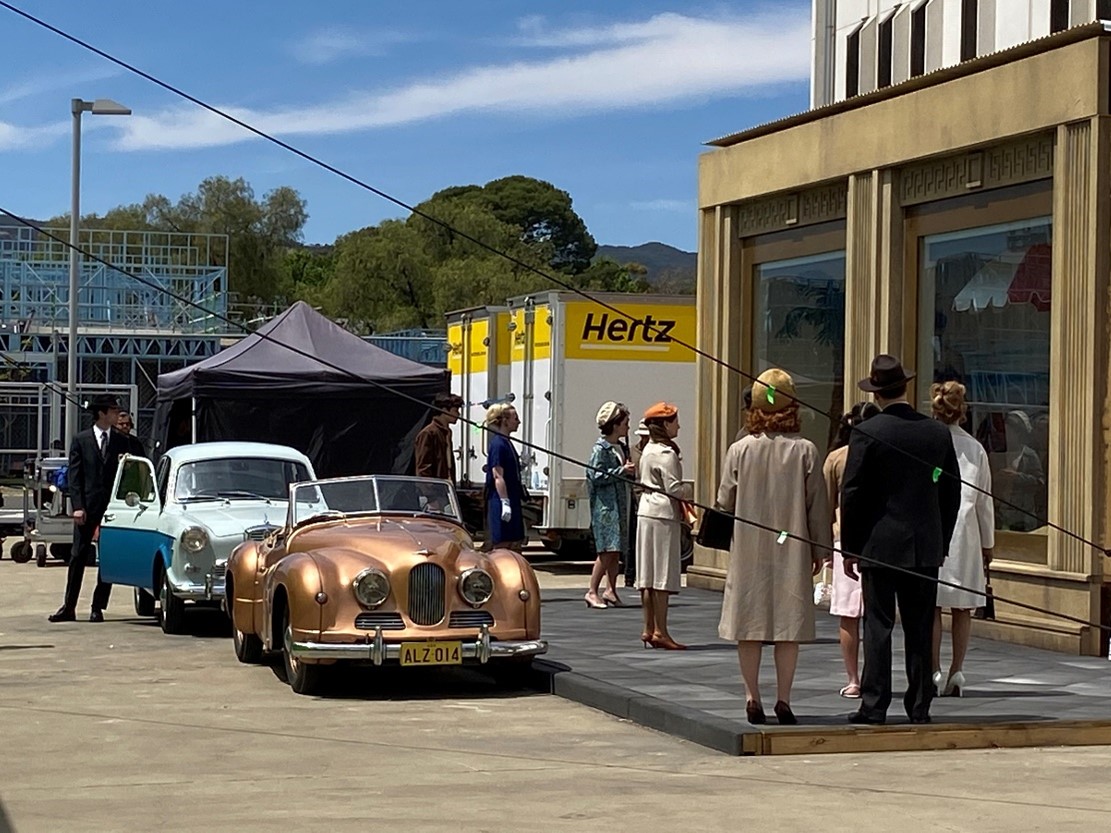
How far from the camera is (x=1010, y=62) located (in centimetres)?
1458

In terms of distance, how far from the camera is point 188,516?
1588 cm

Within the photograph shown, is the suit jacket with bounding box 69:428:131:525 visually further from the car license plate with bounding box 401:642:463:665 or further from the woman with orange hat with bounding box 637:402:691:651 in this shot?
the car license plate with bounding box 401:642:463:665

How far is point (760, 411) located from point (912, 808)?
270 cm

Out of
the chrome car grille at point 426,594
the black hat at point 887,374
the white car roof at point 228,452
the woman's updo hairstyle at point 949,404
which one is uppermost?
the black hat at point 887,374

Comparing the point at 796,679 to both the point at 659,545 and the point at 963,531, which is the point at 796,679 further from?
the point at 659,545

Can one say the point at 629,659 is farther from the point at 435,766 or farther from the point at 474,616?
the point at 435,766

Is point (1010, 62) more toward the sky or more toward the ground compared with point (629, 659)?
more toward the sky

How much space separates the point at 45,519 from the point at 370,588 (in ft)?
47.7

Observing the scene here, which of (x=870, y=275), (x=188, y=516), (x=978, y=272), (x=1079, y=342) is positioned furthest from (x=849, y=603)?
(x=188, y=516)

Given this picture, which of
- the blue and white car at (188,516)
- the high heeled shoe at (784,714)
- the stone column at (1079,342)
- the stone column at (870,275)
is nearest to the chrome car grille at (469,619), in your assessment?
the high heeled shoe at (784,714)

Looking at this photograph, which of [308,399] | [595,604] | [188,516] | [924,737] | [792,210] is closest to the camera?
[924,737]

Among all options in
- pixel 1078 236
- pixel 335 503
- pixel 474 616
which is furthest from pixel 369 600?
pixel 1078 236

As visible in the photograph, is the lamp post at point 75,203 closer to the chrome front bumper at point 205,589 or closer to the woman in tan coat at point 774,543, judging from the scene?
the chrome front bumper at point 205,589

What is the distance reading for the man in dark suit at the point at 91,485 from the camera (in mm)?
16844
